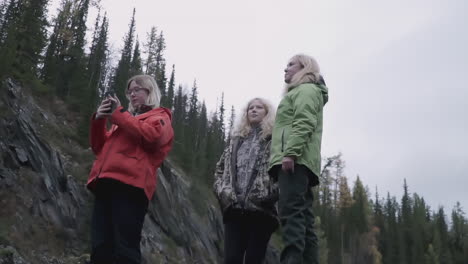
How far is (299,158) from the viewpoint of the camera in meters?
3.70

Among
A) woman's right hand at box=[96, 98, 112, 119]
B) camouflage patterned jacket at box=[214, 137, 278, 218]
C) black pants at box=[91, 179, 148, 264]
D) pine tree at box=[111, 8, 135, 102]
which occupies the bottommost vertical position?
black pants at box=[91, 179, 148, 264]

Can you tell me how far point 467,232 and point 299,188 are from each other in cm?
8827

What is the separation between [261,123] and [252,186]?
74cm

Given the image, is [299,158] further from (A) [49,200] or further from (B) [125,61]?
(B) [125,61]

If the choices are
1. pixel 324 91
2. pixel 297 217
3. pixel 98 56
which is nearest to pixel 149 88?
pixel 324 91

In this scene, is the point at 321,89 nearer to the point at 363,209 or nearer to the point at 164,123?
the point at 164,123

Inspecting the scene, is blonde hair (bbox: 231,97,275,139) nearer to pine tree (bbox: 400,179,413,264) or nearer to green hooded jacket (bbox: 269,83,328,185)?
green hooded jacket (bbox: 269,83,328,185)

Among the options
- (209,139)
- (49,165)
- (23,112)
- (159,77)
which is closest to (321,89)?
(49,165)

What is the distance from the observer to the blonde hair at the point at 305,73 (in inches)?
164

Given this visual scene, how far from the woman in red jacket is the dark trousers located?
1061 millimetres

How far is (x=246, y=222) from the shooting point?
424 centimetres

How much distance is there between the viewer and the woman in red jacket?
3371 millimetres

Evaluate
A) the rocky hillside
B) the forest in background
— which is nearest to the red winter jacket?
the rocky hillside

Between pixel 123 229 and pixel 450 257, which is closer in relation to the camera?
pixel 123 229
